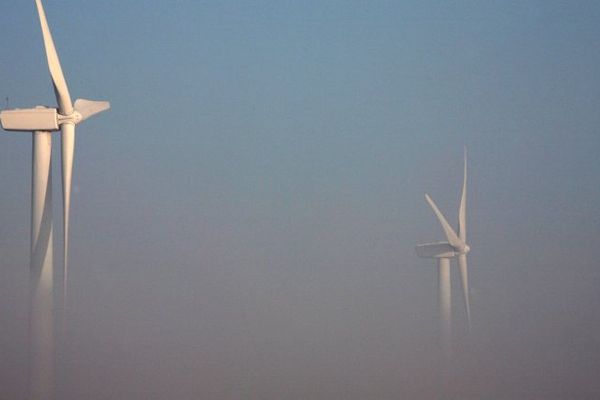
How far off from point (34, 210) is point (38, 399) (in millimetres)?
5739

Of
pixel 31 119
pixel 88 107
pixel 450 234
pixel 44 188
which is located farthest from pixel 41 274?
pixel 450 234

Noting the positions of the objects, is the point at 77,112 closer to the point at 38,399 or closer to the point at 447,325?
the point at 38,399

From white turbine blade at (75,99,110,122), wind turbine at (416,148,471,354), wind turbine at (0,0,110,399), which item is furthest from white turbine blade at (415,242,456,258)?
wind turbine at (0,0,110,399)

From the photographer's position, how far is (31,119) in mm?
32062

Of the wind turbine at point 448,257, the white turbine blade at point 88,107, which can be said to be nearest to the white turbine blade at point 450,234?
the wind turbine at point 448,257

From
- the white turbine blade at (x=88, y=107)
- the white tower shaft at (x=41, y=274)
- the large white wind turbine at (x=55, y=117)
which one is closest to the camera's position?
the white tower shaft at (x=41, y=274)

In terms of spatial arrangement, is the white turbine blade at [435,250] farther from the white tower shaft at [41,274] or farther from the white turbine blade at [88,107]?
the white tower shaft at [41,274]

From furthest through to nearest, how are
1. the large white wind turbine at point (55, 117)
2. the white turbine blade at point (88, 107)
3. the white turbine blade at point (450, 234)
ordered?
1. the white turbine blade at point (450, 234)
2. the white turbine blade at point (88, 107)
3. the large white wind turbine at point (55, 117)

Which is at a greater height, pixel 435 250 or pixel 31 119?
pixel 31 119

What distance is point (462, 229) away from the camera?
143ft

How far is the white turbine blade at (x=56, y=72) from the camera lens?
31.5 m

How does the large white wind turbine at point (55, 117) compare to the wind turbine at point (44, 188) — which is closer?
the wind turbine at point (44, 188)

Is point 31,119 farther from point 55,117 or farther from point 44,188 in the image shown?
point 44,188

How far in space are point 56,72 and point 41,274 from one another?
248 inches
